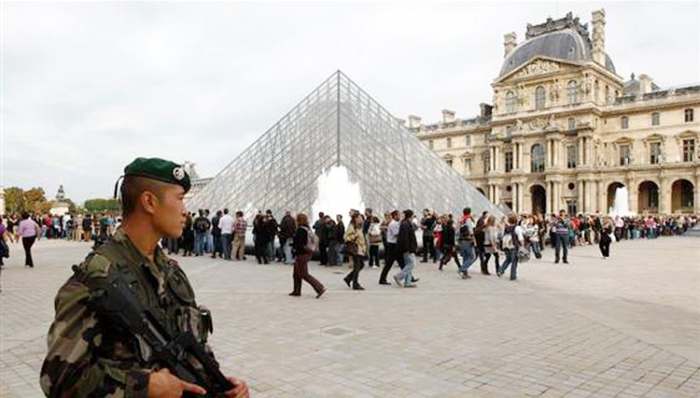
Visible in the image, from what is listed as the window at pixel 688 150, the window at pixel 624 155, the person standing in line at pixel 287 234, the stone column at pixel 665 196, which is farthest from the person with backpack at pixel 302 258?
the window at pixel 624 155

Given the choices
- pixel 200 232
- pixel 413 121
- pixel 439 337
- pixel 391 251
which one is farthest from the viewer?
pixel 413 121

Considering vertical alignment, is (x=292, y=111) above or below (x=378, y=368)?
above

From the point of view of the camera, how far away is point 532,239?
53.5ft

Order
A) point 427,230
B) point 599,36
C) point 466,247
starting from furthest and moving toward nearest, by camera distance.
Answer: point 599,36 < point 427,230 < point 466,247

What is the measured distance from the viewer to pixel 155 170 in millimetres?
1636

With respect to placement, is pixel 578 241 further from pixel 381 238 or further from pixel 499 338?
pixel 499 338

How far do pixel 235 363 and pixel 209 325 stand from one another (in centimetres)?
340

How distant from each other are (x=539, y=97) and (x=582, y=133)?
606 cm

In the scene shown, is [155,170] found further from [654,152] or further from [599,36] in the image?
[599,36]

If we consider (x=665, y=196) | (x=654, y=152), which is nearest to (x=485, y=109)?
(x=654, y=152)

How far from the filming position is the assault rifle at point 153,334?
1.36m

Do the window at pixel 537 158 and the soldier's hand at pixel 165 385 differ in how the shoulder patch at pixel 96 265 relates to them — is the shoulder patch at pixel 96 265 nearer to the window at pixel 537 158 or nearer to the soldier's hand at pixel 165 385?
the soldier's hand at pixel 165 385

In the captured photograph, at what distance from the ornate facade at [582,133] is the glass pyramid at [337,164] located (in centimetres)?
3397

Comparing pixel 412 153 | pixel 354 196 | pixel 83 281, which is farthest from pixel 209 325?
pixel 412 153
